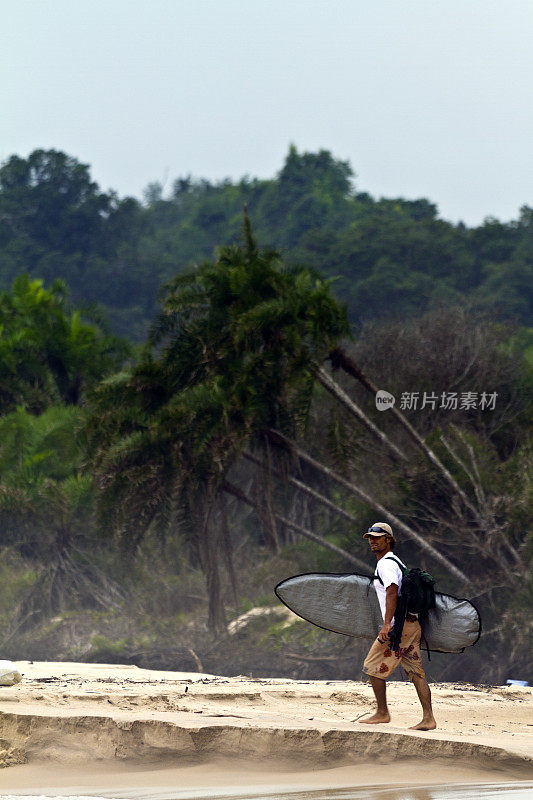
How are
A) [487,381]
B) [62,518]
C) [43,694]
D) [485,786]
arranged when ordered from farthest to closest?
[62,518], [487,381], [43,694], [485,786]

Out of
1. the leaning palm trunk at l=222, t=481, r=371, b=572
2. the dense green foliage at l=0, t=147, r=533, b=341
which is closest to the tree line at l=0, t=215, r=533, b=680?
the leaning palm trunk at l=222, t=481, r=371, b=572

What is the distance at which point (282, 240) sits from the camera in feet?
210

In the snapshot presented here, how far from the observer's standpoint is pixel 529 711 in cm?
956

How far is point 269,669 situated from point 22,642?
566 centimetres

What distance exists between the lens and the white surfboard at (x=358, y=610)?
775cm

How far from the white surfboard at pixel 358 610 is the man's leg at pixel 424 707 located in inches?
8.9

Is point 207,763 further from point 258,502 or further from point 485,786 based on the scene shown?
point 258,502

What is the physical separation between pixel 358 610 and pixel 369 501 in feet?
30.6

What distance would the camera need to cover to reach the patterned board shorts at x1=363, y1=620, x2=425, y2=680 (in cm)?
755

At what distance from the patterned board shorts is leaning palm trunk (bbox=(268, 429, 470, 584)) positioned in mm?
8985

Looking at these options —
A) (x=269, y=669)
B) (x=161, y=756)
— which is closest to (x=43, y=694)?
(x=161, y=756)

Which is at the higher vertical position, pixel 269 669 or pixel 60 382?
pixel 60 382

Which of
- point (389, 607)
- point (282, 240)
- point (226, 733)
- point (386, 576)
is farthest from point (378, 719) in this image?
point (282, 240)

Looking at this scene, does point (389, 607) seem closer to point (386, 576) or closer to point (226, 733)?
point (386, 576)
